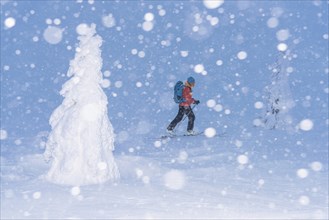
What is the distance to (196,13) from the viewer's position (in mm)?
A: 124000

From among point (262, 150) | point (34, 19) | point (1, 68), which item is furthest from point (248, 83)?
point (34, 19)

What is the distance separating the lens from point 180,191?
920 centimetres

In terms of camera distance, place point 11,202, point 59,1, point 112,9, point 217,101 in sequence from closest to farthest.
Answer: point 11,202 < point 217,101 < point 59,1 < point 112,9

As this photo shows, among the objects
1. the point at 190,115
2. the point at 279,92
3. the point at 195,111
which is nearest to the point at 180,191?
the point at 190,115

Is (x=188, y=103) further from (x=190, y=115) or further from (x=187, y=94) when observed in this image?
(x=190, y=115)

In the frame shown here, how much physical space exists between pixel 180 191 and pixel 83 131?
2.36 metres

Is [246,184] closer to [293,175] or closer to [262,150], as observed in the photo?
[293,175]

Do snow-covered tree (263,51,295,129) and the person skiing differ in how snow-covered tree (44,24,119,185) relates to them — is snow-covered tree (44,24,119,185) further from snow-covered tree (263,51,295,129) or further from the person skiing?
snow-covered tree (263,51,295,129)

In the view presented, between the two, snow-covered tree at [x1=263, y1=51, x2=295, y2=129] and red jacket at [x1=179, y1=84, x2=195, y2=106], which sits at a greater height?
snow-covered tree at [x1=263, y1=51, x2=295, y2=129]

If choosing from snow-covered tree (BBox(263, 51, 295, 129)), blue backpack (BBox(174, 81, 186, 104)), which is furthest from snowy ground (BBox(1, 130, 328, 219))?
snow-covered tree (BBox(263, 51, 295, 129))

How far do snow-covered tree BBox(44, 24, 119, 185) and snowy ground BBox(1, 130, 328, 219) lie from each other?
1.10 feet

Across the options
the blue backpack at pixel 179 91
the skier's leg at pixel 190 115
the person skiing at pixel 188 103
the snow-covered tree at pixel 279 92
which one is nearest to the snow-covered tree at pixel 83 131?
the blue backpack at pixel 179 91

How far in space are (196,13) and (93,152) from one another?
11756 cm

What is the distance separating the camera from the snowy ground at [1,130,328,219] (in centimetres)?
774
